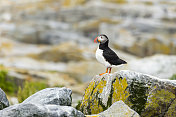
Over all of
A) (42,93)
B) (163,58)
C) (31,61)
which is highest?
(31,61)

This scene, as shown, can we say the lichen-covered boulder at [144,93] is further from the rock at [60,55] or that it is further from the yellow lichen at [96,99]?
the rock at [60,55]

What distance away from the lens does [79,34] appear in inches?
1640

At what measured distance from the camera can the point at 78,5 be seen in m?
46.3

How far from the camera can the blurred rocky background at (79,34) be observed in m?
25.9

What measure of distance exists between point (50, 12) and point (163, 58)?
29.7 meters

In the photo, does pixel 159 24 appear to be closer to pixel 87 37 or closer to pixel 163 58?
pixel 87 37

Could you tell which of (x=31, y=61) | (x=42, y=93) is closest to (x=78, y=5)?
(x=31, y=61)

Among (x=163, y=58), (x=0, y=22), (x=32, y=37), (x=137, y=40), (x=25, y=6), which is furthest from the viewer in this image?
(x=25, y=6)

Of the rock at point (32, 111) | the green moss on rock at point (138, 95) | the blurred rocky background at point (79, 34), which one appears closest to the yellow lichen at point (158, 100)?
the green moss on rock at point (138, 95)

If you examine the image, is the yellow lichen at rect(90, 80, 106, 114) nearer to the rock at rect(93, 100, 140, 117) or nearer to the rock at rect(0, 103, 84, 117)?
the rock at rect(93, 100, 140, 117)

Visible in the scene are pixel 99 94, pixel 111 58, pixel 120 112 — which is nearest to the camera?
pixel 120 112

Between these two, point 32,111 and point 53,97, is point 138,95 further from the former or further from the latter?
point 32,111

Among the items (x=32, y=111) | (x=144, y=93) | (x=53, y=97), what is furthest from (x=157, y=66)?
(x=32, y=111)

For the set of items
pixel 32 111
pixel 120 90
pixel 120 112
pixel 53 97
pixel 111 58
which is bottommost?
pixel 32 111
